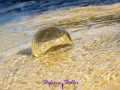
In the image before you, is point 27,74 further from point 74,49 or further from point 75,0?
point 75,0

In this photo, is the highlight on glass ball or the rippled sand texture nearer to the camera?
the rippled sand texture

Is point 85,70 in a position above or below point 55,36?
below

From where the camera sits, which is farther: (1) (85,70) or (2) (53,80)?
(1) (85,70)

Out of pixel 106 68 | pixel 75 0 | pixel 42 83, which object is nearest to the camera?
pixel 42 83

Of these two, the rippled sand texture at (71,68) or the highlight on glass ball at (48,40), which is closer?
the rippled sand texture at (71,68)

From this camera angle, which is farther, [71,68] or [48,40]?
[48,40]

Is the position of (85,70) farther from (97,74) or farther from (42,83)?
(42,83)

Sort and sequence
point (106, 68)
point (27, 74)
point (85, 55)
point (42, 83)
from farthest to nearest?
point (85, 55)
point (27, 74)
point (106, 68)
point (42, 83)

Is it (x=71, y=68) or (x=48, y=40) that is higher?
(x=48, y=40)

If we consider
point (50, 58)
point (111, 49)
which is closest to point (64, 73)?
point (50, 58)

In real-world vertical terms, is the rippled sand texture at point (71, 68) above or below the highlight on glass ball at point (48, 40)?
below

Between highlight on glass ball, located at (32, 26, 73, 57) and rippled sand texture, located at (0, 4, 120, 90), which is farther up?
highlight on glass ball, located at (32, 26, 73, 57)
